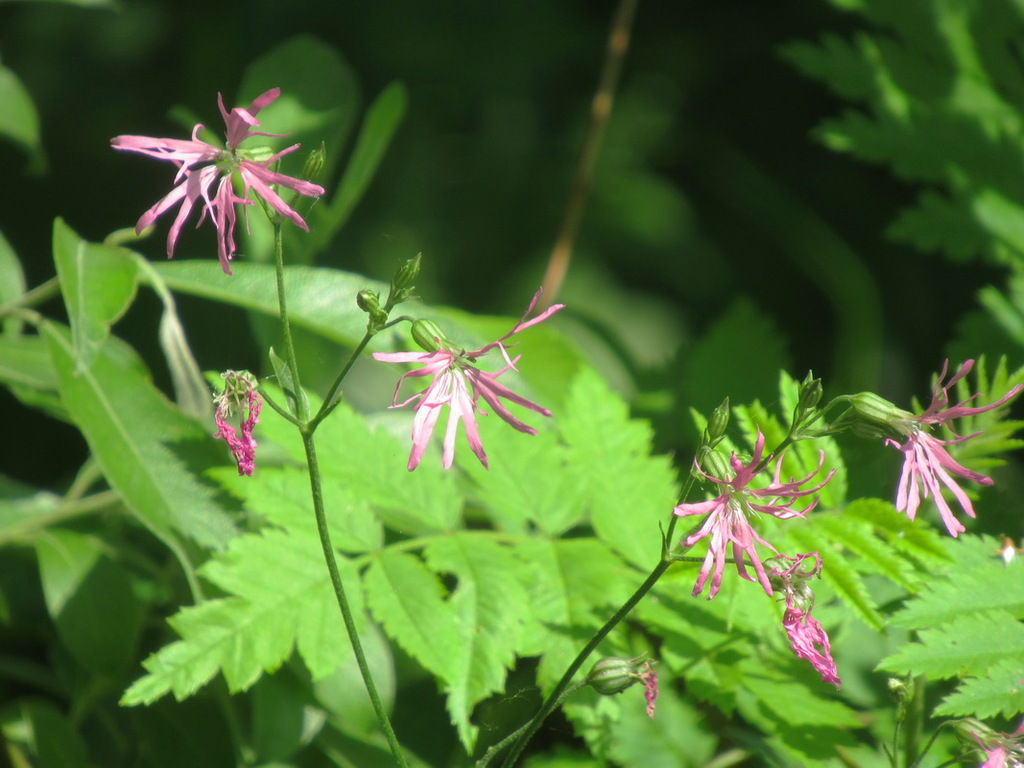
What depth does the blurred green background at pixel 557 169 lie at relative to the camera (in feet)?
6.96

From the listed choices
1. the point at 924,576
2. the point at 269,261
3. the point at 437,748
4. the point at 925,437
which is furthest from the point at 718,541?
the point at 269,261

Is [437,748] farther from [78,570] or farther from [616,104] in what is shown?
[616,104]

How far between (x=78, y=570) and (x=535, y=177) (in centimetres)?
200

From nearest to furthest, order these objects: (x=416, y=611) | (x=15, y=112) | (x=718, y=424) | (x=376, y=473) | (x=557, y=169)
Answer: (x=718, y=424) → (x=416, y=611) → (x=376, y=473) → (x=15, y=112) → (x=557, y=169)

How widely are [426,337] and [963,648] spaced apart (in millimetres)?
436

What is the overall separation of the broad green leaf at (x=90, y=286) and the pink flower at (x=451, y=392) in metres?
0.33

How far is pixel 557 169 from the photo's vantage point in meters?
2.70

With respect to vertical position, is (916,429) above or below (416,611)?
above

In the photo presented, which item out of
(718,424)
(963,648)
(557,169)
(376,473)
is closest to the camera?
(718,424)

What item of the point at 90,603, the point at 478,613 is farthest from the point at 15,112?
the point at 478,613

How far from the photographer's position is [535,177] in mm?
2691

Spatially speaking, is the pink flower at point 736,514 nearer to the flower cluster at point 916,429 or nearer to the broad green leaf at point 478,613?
the flower cluster at point 916,429

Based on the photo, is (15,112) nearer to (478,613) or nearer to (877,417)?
(478,613)

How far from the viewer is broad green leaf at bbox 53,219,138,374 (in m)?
0.79
